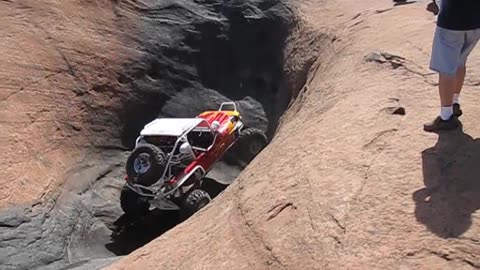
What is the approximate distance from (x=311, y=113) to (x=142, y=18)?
5402 millimetres

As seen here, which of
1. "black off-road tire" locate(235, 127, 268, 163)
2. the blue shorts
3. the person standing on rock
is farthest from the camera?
"black off-road tire" locate(235, 127, 268, 163)

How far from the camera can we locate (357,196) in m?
4.92

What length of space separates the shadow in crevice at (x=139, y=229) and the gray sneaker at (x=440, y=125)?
3940 mm

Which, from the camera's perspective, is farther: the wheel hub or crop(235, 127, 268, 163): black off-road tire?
crop(235, 127, 268, 163): black off-road tire

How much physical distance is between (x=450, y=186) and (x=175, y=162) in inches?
181

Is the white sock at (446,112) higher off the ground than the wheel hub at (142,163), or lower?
higher

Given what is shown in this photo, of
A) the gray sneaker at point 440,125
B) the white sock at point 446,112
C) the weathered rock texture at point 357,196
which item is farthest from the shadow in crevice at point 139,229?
the white sock at point 446,112

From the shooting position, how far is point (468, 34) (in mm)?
5227

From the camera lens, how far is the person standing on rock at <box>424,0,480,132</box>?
5.12m

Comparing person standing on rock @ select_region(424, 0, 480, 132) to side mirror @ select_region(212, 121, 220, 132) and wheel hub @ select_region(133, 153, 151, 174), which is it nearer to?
wheel hub @ select_region(133, 153, 151, 174)

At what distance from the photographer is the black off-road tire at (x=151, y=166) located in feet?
28.6

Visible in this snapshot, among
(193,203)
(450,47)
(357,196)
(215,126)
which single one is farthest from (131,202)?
(450,47)

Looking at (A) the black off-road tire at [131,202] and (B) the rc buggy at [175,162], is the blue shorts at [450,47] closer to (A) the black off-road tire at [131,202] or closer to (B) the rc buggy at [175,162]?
(B) the rc buggy at [175,162]

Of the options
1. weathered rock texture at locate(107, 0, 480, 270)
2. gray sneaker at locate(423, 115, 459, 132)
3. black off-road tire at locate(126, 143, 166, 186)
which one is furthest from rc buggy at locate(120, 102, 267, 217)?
gray sneaker at locate(423, 115, 459, 132)
